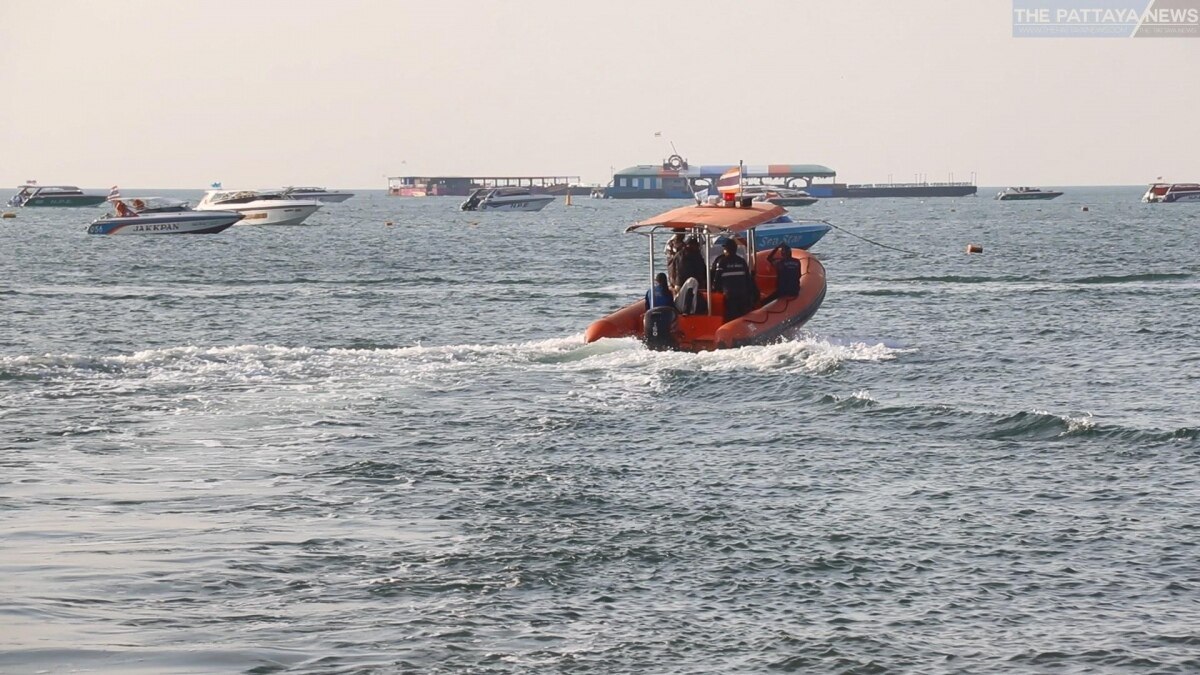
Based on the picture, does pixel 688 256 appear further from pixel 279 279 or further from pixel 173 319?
pixel 279 279

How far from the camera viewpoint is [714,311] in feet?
83.4

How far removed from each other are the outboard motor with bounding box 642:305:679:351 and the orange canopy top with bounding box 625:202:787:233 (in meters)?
1.45

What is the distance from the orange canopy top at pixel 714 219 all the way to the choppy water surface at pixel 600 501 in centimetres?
218

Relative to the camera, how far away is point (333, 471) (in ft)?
51.4

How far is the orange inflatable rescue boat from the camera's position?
80.8 ft

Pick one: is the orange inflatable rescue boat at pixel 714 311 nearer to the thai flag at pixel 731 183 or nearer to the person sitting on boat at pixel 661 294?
the person sitting on boat at pixel 661 294

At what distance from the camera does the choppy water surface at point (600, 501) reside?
1020 cm

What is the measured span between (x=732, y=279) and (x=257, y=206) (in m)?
68.7

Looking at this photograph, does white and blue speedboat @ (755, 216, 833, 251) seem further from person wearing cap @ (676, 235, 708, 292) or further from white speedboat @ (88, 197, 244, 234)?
white speedboat @ (88, 197, 244, 234)

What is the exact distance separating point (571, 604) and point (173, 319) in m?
25.6

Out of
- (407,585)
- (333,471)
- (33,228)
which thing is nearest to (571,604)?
(407,585)

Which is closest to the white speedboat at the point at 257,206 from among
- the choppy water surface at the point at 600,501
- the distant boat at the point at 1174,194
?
the choppy water surface at the point at 600,501

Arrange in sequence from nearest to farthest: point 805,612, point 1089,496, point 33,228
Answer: point 805,612, point 1089,496, point 33,228

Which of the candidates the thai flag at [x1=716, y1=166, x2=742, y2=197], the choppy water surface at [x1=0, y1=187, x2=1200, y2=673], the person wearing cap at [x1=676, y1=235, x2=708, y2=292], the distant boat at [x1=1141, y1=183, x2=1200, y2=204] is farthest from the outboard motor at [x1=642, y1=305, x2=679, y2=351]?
the distant boat at [x1=1141, y1=183, x2=1200, y2=204]
